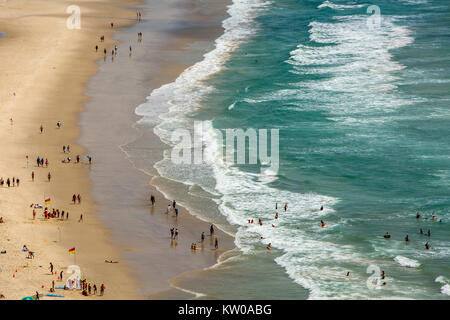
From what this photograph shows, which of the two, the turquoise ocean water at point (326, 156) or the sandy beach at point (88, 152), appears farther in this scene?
the sandy beach at point (88, 152)

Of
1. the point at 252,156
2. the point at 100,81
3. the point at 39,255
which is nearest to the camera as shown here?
the point at 39,255

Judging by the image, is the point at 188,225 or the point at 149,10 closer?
the point at 188,225

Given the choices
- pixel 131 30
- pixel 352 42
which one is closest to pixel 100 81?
pixel 131 30

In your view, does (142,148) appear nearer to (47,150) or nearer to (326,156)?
(47,150)

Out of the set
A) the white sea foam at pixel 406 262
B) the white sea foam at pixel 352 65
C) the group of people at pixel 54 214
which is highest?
the white sea foam at pixel 352 65

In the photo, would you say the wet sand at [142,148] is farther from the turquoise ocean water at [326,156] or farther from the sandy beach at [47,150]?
the turquoise ocean water at [326,156]

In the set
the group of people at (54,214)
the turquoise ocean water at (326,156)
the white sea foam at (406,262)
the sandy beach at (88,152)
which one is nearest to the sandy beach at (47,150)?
the sandy beach at (88,152)

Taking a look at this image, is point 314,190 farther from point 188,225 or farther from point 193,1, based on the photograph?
point 193,1

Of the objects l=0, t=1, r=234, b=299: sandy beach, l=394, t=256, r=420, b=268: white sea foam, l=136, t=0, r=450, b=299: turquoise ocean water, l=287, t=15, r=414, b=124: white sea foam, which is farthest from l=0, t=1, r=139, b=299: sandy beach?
l=287, t=15, r=414, b=124: white sea foam
